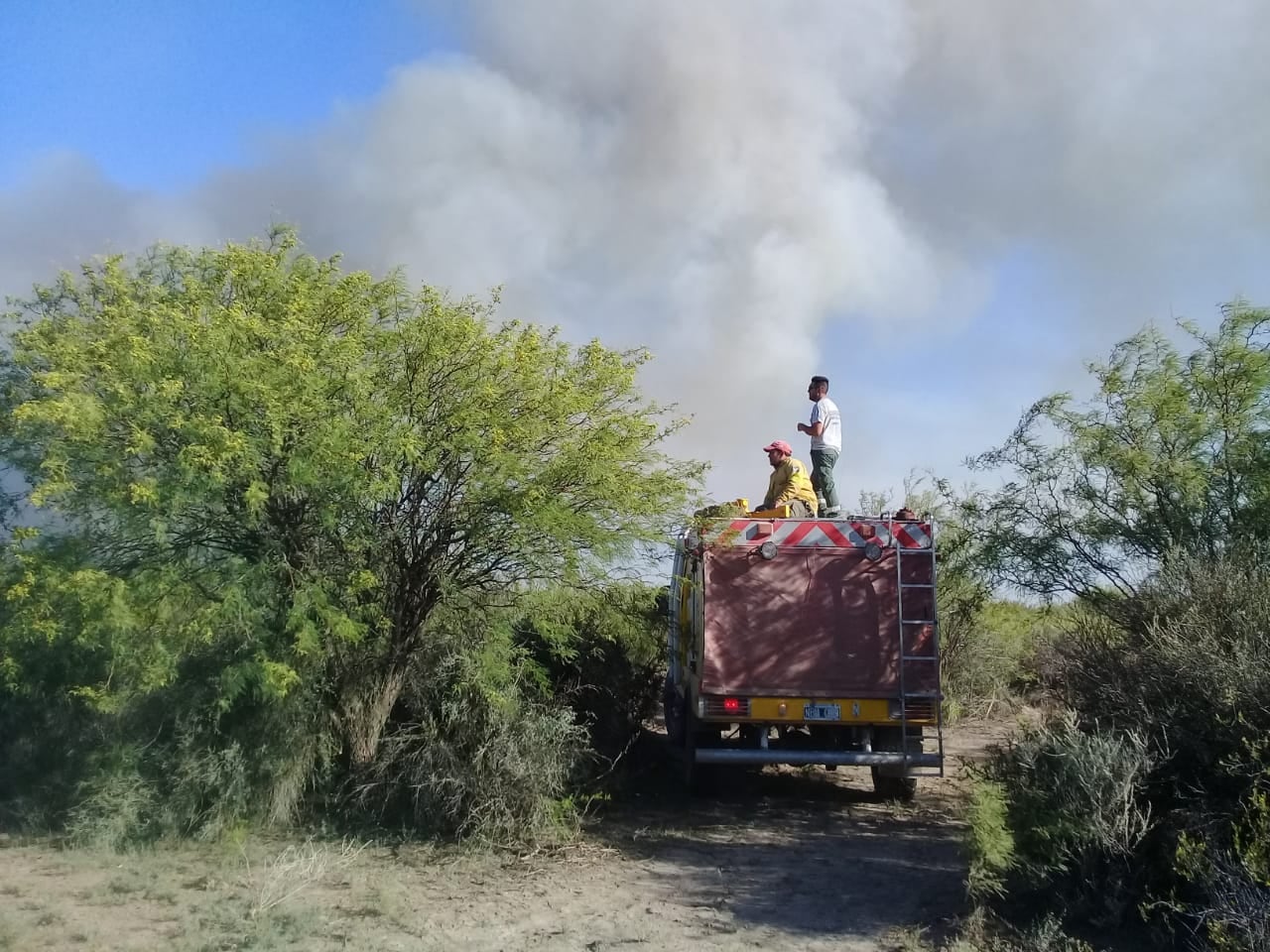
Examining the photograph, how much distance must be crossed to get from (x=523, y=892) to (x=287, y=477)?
140 inches

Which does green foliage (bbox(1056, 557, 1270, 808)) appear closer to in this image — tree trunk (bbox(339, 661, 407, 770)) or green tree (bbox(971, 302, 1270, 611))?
green tree (bbox(971, 302, 1270, 611))

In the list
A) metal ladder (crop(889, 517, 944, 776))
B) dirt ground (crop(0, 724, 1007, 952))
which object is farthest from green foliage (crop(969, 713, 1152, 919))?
metal ladder (crop(889, 517, 944, 776))

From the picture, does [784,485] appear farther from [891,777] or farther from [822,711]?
[891,777]

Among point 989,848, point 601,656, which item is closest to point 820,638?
point 601,656

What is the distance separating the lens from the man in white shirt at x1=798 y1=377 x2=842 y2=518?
11797 millimetres

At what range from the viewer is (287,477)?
26.7ft

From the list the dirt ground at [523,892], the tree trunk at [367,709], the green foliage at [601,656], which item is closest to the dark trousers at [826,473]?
the green foliage at [601,656]

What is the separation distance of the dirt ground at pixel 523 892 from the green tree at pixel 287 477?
4.31 ft

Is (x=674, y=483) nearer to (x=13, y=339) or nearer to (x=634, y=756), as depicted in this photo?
(x=634, y=756)

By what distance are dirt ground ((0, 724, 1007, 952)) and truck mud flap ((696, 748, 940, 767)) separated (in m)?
0.58

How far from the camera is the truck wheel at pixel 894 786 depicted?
1073 centimetres

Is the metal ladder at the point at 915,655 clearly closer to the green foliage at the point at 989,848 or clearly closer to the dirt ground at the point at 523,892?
the dirt ground at the point at 523,892

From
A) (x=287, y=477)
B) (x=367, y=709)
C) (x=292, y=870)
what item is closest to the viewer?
(x=292, y=870)

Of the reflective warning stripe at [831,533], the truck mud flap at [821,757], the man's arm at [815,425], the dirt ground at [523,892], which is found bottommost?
the dirt ground at [523,892]
